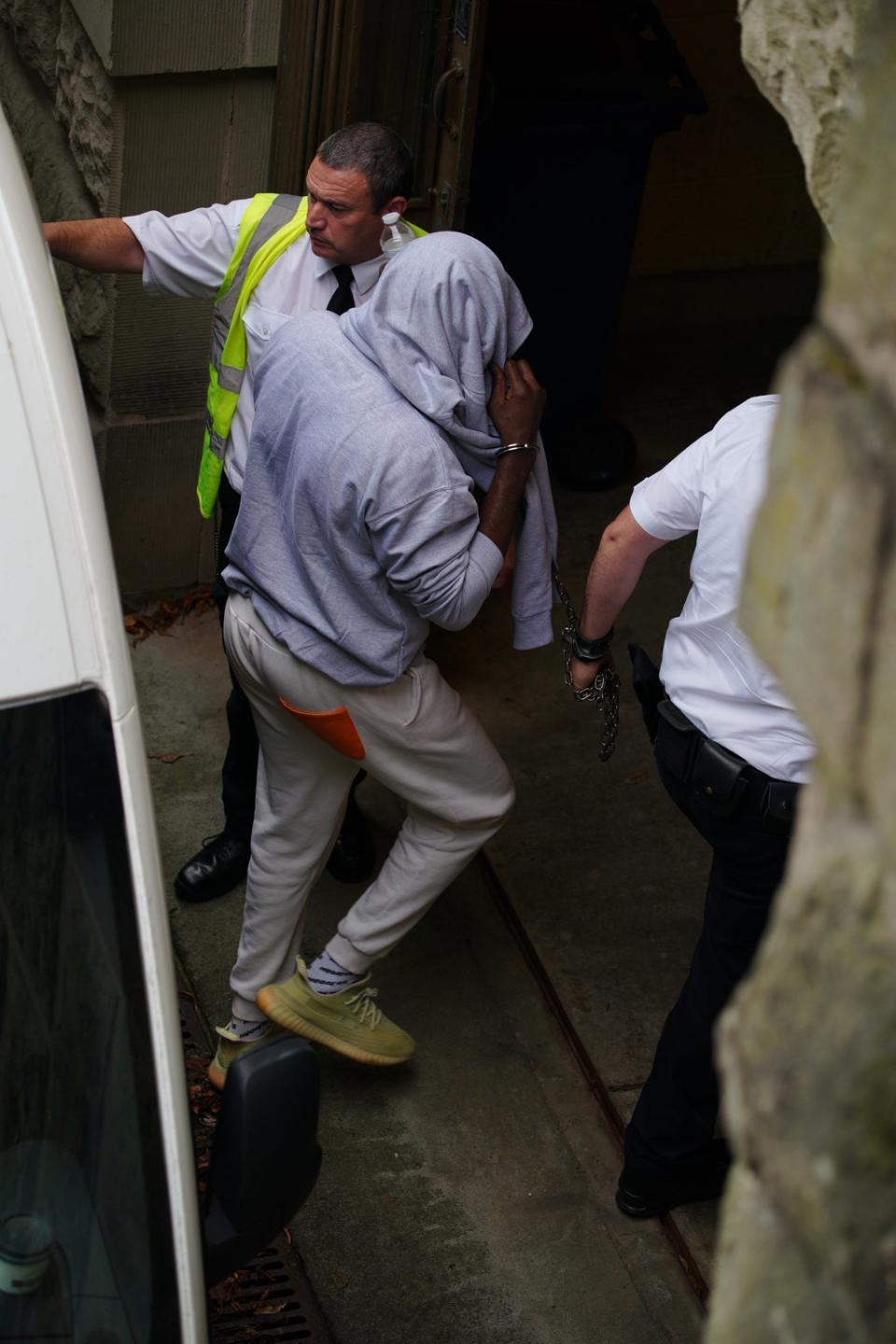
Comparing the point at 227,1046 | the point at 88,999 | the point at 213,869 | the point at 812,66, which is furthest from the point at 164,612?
the point at 812,66

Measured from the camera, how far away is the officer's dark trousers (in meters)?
3.83

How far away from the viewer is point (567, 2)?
17.0 feet

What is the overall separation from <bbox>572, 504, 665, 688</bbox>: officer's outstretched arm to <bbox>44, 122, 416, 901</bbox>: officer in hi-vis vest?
80cm

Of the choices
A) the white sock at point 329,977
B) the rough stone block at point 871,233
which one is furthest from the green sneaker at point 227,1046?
the rough stone block at point 871,233

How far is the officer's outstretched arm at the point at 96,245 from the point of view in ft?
11.3

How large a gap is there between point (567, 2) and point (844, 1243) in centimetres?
492

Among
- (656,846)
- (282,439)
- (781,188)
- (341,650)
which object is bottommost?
(656,846)

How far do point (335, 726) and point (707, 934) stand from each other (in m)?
0.83

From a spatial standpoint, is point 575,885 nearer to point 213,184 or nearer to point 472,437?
point 472,437

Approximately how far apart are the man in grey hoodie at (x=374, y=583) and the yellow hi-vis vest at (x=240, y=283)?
0.44 meters

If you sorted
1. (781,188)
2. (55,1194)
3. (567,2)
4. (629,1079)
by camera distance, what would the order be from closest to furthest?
1. (55,1194)
2. (629,1079)
3. (567,2)
4. (781,188)

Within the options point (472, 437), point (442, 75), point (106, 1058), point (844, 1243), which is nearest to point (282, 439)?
point (472, 437)

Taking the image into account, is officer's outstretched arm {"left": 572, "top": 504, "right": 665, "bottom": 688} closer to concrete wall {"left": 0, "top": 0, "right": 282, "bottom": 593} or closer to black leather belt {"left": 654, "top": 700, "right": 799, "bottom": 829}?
black leather belt {"left": 654, "top": 700, "right": 799, "bottom": 829}

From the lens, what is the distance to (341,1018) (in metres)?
3.54
